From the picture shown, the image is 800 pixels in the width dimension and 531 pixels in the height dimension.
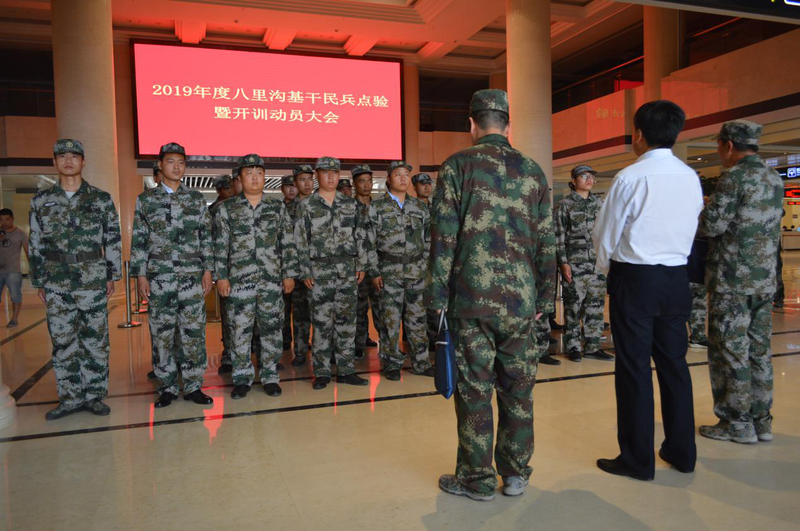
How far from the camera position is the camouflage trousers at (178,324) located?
13.4 feet

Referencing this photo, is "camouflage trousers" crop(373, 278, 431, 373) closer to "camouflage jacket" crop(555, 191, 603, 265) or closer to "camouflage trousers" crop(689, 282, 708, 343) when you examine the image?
"camouflage jacket" crop(555, 191, 603, 265)

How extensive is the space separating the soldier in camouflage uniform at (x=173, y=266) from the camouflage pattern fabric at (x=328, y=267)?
2.44 ft

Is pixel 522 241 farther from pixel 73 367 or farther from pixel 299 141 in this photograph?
pixel 299 141

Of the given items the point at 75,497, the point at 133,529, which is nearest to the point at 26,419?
the point at 75,497

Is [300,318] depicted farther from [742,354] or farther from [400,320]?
[742,354]

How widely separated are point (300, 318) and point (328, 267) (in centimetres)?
133

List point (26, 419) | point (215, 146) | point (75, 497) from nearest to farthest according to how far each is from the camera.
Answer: point (75, 497)
point (26, 419)
point (215, 146)

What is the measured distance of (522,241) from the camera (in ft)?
8.18

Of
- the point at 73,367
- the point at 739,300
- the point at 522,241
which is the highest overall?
the point at 522,241

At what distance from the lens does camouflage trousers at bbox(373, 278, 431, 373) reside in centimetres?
478

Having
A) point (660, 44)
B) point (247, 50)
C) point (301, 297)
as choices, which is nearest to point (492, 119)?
point (301, 297)

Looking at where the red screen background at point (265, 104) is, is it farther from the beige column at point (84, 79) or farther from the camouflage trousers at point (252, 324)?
the camouflage trousers at point (252, 324)

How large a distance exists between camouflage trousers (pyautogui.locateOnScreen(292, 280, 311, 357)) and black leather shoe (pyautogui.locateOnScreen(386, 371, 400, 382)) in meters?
1.09

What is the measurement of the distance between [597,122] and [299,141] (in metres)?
6.88
